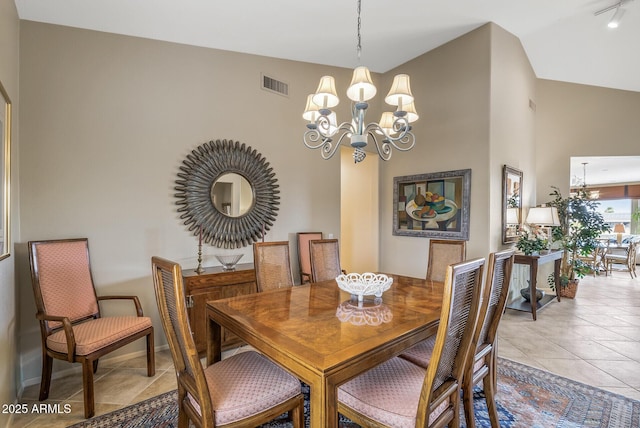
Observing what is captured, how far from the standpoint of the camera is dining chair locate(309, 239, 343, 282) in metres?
2.87

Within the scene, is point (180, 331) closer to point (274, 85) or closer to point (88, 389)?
point (88, 389)

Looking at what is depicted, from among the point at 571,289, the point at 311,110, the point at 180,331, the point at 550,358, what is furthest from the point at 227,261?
the point at 571,289

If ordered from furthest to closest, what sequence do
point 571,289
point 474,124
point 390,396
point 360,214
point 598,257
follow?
point 598,257 < point 360,214 < point 571,289 < point 474,124 < point 390,396

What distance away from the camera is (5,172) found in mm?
2008

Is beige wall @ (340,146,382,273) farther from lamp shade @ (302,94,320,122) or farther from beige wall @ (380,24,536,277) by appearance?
lamp shade @ (302,94,320,122)

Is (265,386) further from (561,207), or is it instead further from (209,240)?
(561,207)

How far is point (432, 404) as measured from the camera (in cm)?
129

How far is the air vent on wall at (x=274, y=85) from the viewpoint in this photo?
3.75m

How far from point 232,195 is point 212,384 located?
2.27 m

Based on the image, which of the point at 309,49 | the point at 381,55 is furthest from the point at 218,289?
the point at 381,55

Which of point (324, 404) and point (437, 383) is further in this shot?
point (437, 383)

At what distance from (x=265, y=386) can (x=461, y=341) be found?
95 centimetres

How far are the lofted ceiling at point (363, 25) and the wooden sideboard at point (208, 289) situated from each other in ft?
7.59

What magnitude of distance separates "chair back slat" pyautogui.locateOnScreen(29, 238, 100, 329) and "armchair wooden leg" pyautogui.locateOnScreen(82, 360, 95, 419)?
0.53 m
